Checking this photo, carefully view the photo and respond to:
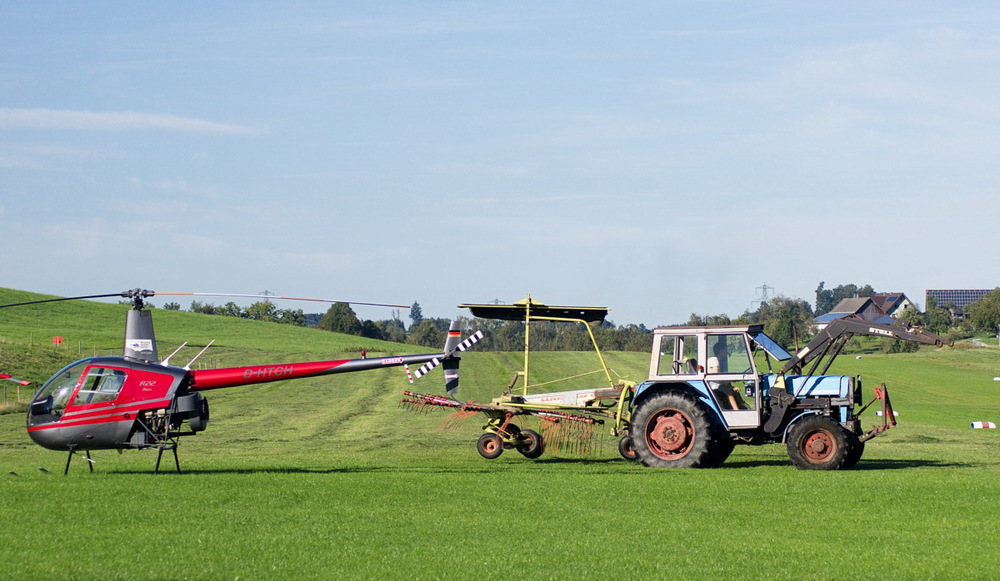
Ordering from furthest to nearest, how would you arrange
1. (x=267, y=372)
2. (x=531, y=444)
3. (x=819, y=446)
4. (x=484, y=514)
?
1. (x=531, y=444)
2. (x=267, y=372)
3. (x=819, y=446)
4. (x=484, y=514)

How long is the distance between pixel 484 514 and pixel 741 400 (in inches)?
279

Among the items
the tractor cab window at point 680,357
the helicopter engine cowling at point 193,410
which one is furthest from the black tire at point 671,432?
the helicopter engine cowling at point 193,410

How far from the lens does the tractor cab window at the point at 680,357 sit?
58.5ft

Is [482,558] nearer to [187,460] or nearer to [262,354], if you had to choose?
[187,460]

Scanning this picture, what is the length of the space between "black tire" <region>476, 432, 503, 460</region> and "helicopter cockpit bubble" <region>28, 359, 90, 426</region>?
7081 millimetres

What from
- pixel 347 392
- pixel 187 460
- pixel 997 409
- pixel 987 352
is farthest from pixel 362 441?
pixel 987 352

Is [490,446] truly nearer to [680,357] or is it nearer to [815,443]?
[680,357]

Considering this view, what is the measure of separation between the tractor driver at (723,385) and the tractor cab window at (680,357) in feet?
0.96

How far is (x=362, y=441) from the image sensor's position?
24406 millimetres

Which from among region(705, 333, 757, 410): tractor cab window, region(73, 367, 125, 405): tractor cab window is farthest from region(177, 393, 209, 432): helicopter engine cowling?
region(705, 333, 757, 410): tractor cab window

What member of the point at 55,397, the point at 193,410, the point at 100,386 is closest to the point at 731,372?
the point at 193,410

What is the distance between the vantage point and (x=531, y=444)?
64.2 ft

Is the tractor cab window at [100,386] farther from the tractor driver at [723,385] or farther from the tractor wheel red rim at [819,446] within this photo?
the tractor wheel red rim at [819,446]

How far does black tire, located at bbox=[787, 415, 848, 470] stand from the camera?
16516 millimetres
